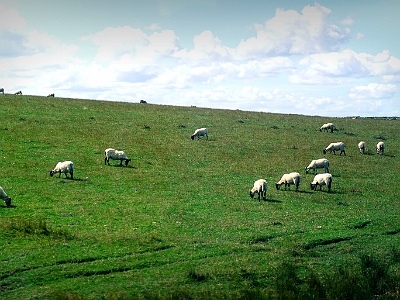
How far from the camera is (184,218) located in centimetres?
2795

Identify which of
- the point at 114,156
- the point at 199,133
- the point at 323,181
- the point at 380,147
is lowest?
the point at 323,181

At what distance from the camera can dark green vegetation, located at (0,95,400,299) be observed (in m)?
19.4

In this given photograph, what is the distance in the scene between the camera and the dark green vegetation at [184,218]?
63.6 ft

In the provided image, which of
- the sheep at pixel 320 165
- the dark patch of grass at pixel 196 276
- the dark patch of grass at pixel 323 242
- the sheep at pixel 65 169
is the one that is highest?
the sheep at pixel 320 165

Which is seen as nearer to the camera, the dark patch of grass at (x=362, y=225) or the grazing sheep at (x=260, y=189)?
the dark patch of grass at (x=362, y=225)

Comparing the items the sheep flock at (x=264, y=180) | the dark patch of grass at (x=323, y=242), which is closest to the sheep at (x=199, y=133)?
the sheep flock at (x=264, y=180)

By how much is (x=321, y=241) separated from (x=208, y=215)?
23.0 feet

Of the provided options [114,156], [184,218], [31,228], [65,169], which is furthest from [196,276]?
[114,156]

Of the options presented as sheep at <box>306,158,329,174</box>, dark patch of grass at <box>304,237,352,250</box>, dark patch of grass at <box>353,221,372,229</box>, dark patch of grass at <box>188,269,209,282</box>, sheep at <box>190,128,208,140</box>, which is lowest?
dark patch of grass at <box>188,269,209,282</box>

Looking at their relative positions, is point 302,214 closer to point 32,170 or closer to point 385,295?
point 385,295

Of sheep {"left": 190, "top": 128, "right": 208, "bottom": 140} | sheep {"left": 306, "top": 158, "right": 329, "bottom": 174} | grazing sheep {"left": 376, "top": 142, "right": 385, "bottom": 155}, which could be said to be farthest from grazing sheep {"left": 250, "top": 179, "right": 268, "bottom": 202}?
grazing sheep {"left": 376, "top": 142, "right": 385, "bottom": 155}

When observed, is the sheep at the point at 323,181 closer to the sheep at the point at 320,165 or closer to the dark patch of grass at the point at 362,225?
the sheep at the point at 320,165

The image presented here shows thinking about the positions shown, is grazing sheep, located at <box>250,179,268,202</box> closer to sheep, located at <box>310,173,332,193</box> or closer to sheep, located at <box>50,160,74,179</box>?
sheep, located at <box>310,173,332,193</box>

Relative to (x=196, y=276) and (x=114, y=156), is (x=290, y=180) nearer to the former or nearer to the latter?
(x=114, y=156)
